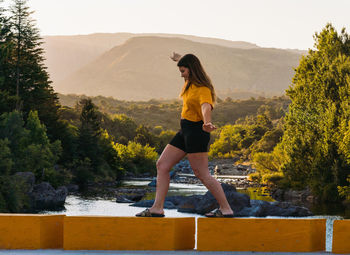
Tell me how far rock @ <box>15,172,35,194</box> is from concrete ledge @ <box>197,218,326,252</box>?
1225 inches

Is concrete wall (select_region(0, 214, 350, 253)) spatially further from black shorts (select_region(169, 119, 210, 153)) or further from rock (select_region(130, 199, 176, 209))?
rock (select_region(130, 199, 176, 209))

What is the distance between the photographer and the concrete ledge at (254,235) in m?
7.75

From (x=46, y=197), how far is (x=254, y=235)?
37995mm

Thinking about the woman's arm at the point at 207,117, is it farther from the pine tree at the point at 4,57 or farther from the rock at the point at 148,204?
the pine tree at the point at 4,57

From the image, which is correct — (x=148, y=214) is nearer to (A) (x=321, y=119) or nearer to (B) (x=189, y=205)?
(B) (x=189, y=205)

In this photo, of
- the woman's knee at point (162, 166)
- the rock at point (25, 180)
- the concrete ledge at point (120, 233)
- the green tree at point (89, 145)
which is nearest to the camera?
the concrete ledge at point (120, 233)

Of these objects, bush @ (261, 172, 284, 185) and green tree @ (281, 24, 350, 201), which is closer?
green tree @ (281, 24, 350, 201)

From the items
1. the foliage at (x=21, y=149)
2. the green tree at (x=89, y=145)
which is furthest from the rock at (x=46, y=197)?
the green tree at (x=89, y=145)

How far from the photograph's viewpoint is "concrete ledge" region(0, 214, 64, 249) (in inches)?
305

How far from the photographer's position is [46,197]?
44.2 meters

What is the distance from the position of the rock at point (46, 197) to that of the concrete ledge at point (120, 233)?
110 feet

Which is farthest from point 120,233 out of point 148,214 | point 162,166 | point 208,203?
point 208,203

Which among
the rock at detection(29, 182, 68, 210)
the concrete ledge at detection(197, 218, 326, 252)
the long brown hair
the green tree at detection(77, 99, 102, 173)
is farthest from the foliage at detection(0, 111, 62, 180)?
the concrete ledge at detection(197, 218, 326, 252)

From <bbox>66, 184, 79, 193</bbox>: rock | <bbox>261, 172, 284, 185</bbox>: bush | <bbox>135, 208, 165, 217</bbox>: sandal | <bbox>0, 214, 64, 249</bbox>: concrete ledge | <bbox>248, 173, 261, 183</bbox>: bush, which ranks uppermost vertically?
<bbox>135, 208, 165, 217</bbox>: sandal
